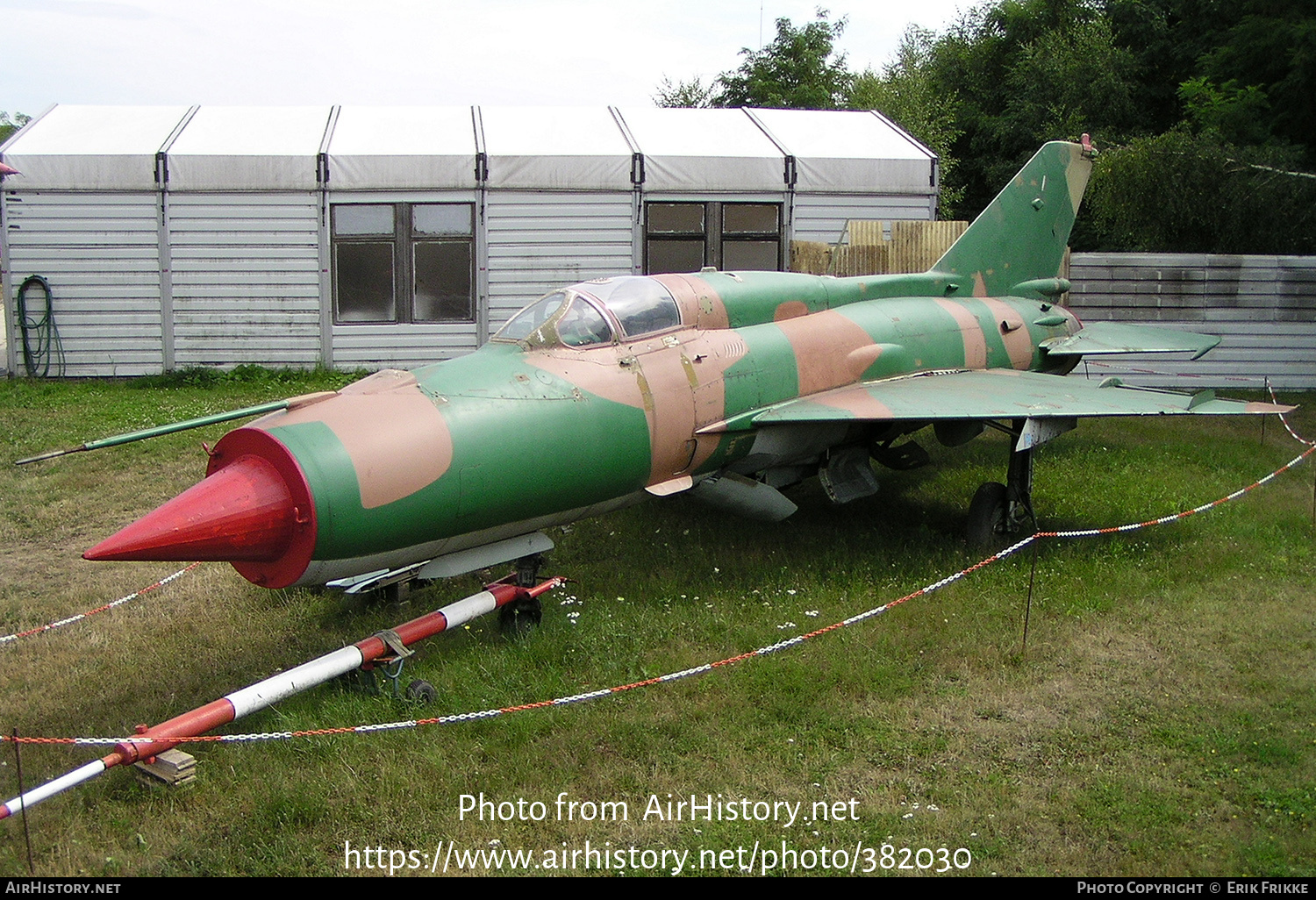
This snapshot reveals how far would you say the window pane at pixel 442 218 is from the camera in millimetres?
17484

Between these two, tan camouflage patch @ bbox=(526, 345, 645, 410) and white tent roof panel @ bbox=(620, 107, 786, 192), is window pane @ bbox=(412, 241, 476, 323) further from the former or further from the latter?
tan camouflage patch @ bbox=(526, 345, 645, 410)

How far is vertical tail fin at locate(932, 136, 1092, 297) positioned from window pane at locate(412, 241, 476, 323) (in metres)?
9.00

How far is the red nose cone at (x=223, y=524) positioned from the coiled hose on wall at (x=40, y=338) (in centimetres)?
1374

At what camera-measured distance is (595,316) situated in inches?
307

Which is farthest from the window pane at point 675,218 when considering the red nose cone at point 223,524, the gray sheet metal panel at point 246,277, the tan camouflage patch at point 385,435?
the red nose cone at point 223,524

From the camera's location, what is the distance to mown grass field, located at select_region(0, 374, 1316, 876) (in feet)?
17.0

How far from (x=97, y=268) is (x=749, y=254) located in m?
10.7

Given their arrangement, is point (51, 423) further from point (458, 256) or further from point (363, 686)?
point (363, 686)

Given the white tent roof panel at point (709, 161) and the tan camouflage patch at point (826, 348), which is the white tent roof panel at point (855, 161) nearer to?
the white tent roof panel at point (709, 161)

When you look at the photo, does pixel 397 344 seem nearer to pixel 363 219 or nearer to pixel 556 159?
pixel 363 219

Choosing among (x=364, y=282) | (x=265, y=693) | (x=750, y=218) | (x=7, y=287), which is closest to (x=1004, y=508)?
(x=265, y=693)

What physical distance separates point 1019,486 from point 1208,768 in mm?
4200

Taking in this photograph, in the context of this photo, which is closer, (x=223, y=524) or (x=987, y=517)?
(x=223, y=524)

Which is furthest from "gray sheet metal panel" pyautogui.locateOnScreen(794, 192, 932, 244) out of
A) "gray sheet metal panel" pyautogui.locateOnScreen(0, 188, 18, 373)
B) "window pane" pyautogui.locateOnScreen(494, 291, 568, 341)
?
"gray sheet metal panel" pyautogui.locateOnScreen(0, 188, 18, 373)
